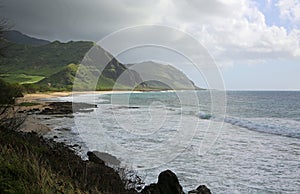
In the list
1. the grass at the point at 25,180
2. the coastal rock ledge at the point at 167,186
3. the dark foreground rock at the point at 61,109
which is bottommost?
the coastal rock ledge at the point at 167,186

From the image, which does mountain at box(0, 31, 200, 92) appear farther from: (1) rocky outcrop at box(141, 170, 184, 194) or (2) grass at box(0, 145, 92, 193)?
(2) grass at box(0, 145, 92, 193)

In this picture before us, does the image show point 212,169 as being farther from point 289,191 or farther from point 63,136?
point 63,136

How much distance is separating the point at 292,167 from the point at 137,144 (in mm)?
10165

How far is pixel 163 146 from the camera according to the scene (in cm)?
2103

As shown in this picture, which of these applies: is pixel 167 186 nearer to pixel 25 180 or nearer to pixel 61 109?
pixel 25 180

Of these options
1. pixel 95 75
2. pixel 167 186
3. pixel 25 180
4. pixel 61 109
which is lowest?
pixel 167 186

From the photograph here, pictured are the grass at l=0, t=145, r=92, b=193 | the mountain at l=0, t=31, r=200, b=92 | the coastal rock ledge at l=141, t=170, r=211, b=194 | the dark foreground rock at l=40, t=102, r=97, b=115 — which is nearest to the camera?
the grass at l=0, t=145, r=92, b=193

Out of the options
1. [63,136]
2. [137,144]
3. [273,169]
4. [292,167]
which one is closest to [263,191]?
[273,169]

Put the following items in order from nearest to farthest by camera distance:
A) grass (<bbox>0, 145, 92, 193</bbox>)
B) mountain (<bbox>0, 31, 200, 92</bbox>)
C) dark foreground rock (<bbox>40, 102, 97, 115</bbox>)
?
grass (<bbox>0, 145, 92, 193</bbox>), mountain (<bbox>0, 31, 200, 92</bbox>), dark foreground rock (<bbox>40, 102, 97, 115</bbox>)

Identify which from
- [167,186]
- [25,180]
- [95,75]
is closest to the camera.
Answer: [25,180]

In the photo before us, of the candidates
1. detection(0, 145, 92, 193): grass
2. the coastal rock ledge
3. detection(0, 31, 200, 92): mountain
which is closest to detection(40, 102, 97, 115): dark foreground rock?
detection(0, 31, 200, 92): mountain

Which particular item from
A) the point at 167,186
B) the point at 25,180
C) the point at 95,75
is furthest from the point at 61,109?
the point at 95,75

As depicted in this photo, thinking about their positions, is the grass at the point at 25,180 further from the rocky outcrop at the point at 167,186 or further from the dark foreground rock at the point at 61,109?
the dark foreground rock at the point at 61,109

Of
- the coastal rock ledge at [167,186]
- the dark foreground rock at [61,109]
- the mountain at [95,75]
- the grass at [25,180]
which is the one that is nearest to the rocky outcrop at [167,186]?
the coastal rock ledge at [167,186]
